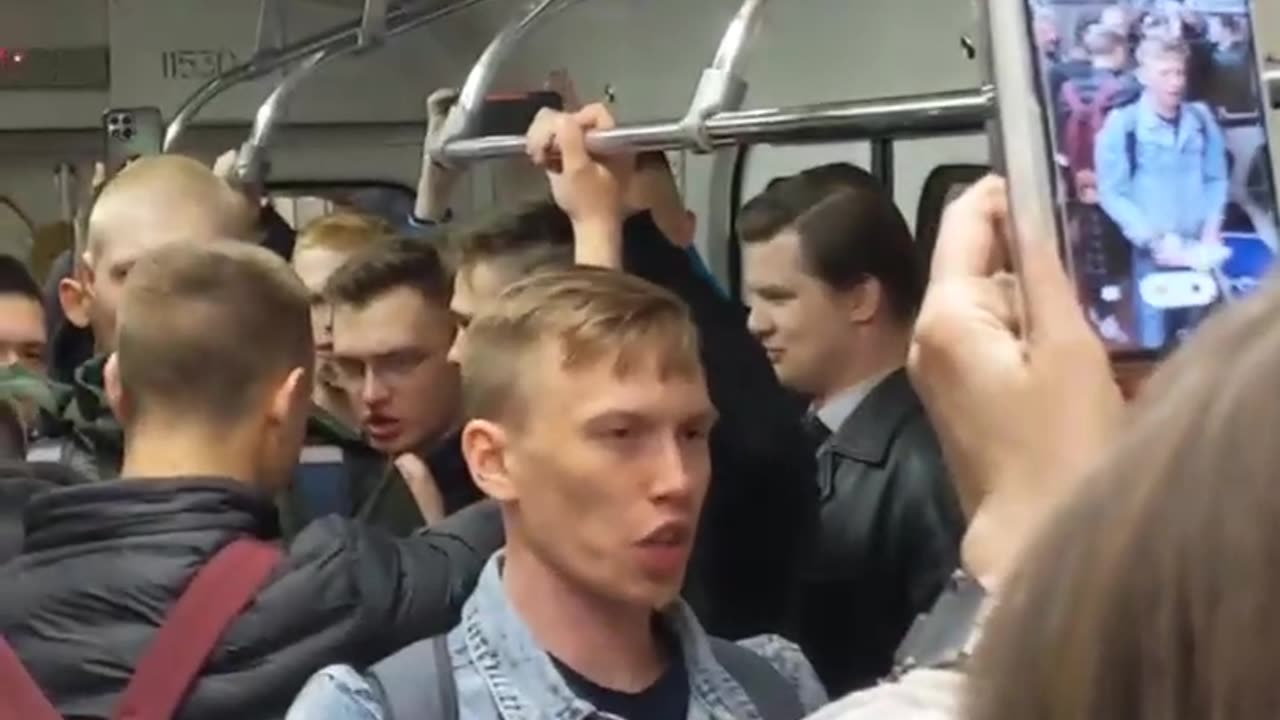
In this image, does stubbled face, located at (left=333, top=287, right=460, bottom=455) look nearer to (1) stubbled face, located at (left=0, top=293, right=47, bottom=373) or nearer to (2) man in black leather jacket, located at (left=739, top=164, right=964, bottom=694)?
(2) man in black leather jacket, located at (left=739, top=164, right=964, bottom=694)

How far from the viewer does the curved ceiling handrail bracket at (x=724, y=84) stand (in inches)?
77.4

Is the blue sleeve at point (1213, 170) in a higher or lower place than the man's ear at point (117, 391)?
higher

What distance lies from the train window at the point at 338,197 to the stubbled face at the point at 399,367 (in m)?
2.58

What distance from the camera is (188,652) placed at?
176 cm

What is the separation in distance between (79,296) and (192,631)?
118cm

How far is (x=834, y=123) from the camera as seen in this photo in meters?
1.74

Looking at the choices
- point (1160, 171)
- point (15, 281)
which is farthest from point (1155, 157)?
point (15, 281)

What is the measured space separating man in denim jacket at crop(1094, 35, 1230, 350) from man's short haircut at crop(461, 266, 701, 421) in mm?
692

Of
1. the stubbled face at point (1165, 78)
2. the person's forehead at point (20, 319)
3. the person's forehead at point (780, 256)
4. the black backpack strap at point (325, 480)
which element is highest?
the stubbled face at point (1165, 78)

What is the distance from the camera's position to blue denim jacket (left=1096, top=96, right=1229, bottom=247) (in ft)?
3.43

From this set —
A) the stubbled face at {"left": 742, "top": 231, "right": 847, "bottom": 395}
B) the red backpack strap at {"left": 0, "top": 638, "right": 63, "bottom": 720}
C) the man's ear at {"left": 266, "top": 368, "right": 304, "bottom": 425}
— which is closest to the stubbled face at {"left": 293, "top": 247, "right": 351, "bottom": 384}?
the stubbled face at {"left": 742, "top": 231, "right": 847, "bottom": 395}

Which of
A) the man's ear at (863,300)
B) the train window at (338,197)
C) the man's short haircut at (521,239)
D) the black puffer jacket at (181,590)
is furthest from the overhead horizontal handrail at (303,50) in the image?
the black puffer jacket at (181,590)

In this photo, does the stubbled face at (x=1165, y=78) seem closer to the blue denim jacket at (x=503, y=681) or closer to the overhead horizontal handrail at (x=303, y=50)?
the blue denim jacket at (x=503, y=681)

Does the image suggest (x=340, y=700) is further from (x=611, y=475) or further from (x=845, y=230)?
(x=845, y=230)
